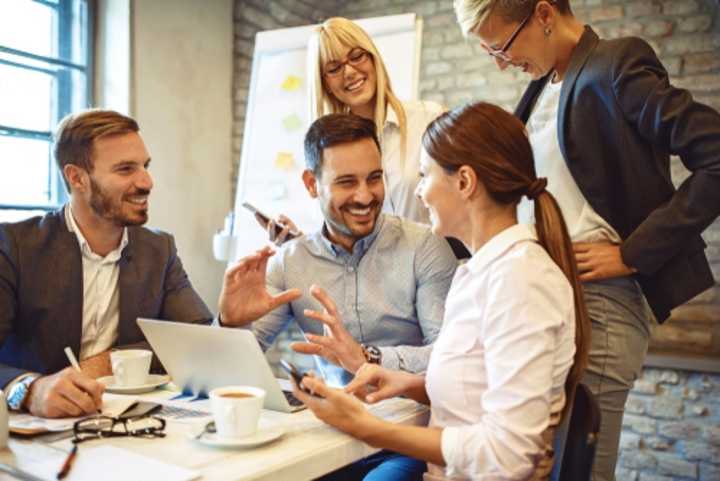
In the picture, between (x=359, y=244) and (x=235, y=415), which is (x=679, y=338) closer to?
(x=359, y=244)

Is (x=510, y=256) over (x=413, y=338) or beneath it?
over

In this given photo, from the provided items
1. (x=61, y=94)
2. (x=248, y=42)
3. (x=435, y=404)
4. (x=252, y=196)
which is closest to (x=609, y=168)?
(x=435, y=404)

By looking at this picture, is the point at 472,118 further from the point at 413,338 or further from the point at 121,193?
the point at 121,193

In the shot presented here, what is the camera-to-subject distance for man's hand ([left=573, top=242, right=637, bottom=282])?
131 cm

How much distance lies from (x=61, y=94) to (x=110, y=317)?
209 centimetres

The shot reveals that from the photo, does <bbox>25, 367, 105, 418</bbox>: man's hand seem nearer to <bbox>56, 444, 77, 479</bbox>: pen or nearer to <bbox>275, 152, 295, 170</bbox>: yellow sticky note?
<bbox>56, 444, 77, 479</bbox>: pen

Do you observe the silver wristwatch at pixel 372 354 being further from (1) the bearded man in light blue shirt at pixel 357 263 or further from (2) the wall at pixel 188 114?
(2) the wall at pixel 188 114

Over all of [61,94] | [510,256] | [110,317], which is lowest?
[110,317]

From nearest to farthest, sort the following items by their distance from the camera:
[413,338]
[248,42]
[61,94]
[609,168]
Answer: [609,168]
[413,338]
[61,94]
[248,42]

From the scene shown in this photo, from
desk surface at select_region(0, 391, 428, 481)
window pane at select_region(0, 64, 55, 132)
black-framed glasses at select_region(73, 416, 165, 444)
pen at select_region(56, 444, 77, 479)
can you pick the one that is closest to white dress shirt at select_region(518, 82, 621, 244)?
desk surface at select_region(0, 391, 428, 481)

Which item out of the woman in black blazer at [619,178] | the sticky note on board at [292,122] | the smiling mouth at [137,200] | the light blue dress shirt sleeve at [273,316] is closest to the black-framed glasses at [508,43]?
the woman in black blazer at [619,178]

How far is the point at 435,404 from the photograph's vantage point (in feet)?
3.82

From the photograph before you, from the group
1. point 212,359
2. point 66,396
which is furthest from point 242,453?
point 66,396

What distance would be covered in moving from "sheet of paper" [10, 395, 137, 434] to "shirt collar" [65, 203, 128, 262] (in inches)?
19.8
